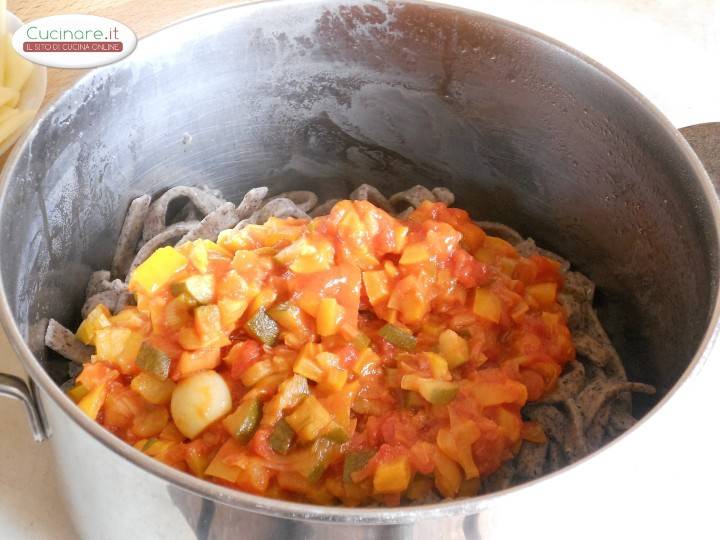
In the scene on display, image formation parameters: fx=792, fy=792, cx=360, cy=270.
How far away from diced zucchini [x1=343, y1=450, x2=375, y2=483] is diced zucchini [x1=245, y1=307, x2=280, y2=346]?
12.1 inches

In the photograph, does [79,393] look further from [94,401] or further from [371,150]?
[371,150]

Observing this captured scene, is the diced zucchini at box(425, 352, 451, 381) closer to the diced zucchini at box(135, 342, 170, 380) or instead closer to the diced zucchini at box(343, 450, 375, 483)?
the diced zucchini at box(343, 450, 375, 483)

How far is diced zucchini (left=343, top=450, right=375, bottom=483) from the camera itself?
1401 mm

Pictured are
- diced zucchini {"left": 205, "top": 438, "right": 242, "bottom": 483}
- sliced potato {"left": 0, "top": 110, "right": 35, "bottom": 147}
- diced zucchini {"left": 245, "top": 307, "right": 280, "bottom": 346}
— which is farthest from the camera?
sliced potato {"left": 0, "top": 110, "right": 35, "bottom": 147}

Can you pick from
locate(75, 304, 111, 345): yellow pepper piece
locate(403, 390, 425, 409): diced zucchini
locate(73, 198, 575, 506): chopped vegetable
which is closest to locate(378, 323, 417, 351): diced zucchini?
locate(73, 198, 575, 506): chopped vegetable

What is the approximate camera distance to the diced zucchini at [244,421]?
1.44 m

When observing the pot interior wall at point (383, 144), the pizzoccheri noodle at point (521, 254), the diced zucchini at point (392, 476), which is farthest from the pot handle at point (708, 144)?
the diced zucchini at point (392, 476)

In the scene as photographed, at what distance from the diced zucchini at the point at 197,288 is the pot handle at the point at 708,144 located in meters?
1.07

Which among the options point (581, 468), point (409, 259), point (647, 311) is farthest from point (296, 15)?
point (581, 468)

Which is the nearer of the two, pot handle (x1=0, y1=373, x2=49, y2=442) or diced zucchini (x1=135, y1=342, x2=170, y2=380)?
pot handle (x1=0, y1=373, x2=49, y2=442)

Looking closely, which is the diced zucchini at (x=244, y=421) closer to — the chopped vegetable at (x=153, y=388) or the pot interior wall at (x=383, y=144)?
the chopped vegetable at (x=153, y=388)

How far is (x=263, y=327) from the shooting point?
1.60 m

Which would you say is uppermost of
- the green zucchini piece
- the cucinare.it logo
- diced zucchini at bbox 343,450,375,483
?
the cucinare.it logo

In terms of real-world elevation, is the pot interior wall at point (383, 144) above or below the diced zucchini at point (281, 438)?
above
